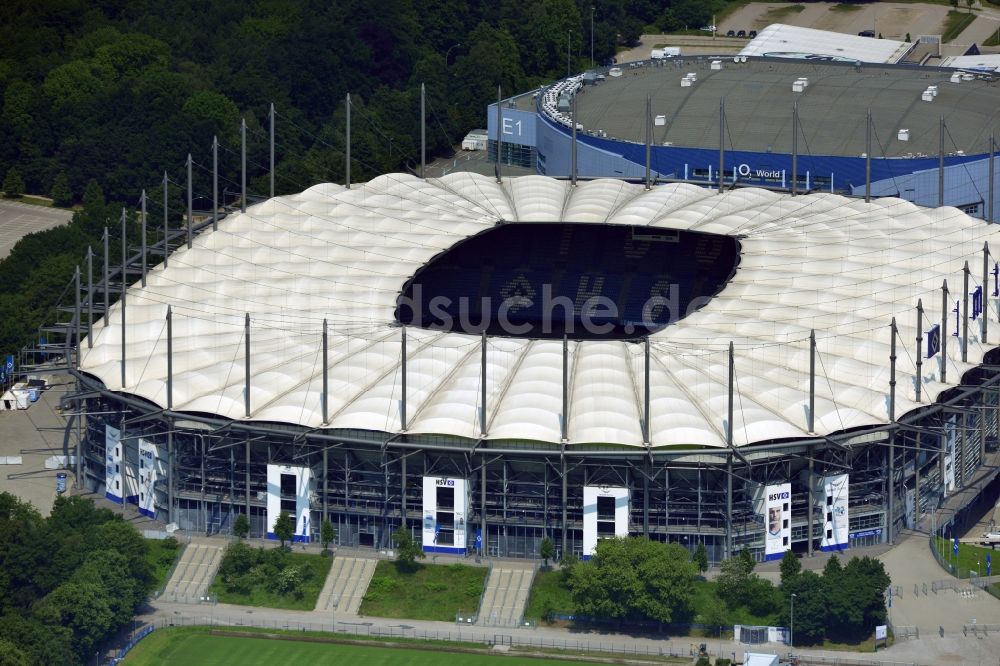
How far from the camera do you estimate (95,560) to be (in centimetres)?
19412

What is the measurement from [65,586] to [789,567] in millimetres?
50515

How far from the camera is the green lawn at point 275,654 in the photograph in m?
189

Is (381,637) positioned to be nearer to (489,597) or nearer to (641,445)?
(489,597)

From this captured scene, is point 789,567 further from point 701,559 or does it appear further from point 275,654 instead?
point 275,654

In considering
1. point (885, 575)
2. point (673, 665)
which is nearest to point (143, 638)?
point (673, 665)

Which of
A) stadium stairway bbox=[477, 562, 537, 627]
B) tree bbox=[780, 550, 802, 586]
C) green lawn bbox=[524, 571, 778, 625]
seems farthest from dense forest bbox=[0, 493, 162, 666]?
tree bbox=[780, 550, 802, 586]

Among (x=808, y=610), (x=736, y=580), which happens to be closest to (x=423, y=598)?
(x=736, y=580)

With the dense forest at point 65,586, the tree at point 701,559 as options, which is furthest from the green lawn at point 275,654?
the tree at point 701,559

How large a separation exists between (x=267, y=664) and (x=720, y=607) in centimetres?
3182

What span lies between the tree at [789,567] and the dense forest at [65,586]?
4507 cm

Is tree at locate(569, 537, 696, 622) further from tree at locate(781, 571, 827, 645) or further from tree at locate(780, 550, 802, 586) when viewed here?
tree at locate(781, 571, 827, 645)

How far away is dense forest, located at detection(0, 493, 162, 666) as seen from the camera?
7249 inches

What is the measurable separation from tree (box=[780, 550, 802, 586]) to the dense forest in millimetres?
45075

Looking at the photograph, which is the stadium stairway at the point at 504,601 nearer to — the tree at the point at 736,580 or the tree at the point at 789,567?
the tree at the point at 736,580
